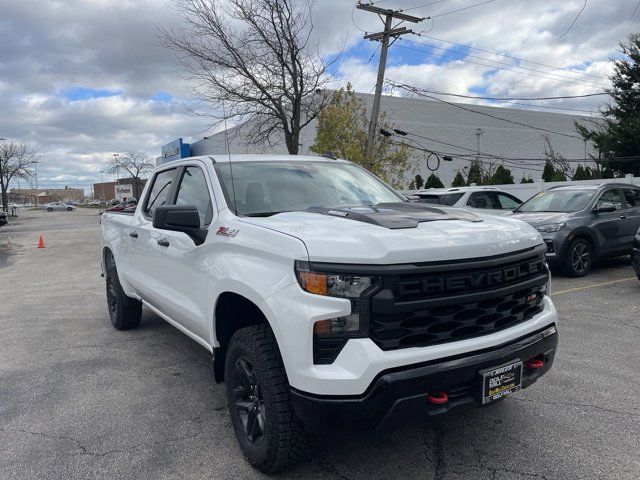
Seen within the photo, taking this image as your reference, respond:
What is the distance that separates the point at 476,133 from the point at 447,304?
37339 mm

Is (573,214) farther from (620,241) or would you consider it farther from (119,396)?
(119,396)

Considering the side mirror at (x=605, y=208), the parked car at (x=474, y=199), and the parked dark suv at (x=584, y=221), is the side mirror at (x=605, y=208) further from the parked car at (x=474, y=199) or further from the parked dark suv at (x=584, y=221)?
the parked car at (x=474, y=199)

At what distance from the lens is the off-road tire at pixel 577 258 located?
28.2 ft

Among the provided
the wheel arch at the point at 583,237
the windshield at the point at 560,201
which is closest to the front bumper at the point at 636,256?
the wheel arch at the point at 583,237

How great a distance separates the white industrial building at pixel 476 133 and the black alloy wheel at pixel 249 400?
27.1 meters

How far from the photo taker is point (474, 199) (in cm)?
1172

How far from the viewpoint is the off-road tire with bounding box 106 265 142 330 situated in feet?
19.6

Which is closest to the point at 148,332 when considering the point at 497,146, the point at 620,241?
the point at 620,241

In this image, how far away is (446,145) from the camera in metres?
36.0

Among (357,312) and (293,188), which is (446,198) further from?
(357,312)


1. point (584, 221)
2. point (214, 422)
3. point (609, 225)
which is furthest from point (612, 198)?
point (214, 422)

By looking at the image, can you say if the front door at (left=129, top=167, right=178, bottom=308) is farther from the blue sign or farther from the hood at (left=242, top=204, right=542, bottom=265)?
Answer: the blue sign

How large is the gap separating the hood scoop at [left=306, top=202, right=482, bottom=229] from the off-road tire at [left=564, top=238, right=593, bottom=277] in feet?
19.9

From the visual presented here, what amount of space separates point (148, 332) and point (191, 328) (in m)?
2.53
